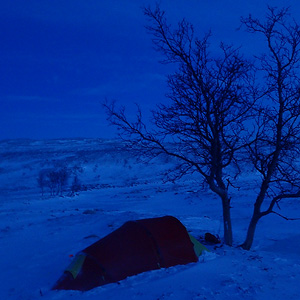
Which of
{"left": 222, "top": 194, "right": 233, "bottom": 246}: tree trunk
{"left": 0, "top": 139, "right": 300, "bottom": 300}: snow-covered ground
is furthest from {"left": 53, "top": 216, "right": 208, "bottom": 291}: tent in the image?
{"left": 222, "top": 194, "right": 233, "bottom": 246}: tree trunk

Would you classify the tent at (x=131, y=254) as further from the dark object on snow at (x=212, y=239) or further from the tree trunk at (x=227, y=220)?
the tree trunk at (x=227, y=220)

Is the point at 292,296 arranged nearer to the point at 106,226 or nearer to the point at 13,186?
the point at 106,226

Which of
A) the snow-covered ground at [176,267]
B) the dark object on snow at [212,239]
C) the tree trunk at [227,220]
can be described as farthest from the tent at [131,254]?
the tree trunk at [227,220]

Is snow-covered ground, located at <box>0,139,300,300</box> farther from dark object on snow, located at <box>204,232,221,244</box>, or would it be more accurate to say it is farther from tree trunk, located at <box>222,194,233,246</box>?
dark object on snow, located at <box>204,232,221,244</box>

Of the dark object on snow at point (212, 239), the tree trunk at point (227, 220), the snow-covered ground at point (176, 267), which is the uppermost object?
the tree trunk at point (227, 220)

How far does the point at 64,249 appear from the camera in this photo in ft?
29.9

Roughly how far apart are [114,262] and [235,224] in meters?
10.8

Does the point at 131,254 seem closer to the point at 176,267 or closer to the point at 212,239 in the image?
the point at 176,267

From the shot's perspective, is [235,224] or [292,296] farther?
[235,224]

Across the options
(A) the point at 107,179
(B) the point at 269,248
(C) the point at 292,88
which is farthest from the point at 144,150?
(A) the point at 107,179

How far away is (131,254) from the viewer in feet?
21.6

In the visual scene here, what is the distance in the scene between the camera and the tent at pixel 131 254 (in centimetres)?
613

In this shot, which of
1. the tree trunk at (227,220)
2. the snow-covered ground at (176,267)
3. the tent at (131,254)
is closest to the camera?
the snow-covered ground at (176,267)

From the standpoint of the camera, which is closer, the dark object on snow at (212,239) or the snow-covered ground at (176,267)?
the snow-covered ground at (176,267)
